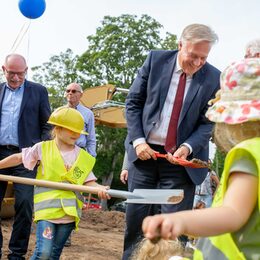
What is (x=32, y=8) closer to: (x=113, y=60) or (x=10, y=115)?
(x=10, y=115)

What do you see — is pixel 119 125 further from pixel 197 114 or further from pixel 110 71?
pixel 110 71

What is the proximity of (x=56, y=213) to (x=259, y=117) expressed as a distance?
240 centimetres

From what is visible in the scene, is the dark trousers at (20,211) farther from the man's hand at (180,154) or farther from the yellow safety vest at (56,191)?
the man's hand at (180,154)

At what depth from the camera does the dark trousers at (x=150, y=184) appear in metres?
3.65

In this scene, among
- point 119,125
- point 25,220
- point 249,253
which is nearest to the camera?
point 249,253

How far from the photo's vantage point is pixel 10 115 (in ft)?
16.2

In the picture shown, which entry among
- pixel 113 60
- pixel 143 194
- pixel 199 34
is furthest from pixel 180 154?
pixel 113 60

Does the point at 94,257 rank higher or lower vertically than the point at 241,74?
lower

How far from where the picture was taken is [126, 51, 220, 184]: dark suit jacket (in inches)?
143

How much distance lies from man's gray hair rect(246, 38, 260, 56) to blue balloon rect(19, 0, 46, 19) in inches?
221

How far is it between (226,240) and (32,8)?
7.62m

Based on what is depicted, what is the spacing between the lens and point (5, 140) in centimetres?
486

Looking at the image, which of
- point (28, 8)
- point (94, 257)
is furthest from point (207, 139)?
point (28, 8)

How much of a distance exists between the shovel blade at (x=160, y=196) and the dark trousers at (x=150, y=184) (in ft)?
2.36
